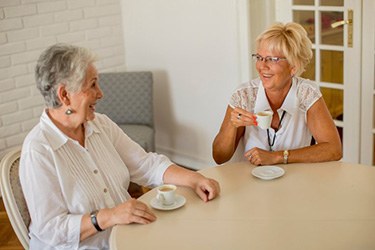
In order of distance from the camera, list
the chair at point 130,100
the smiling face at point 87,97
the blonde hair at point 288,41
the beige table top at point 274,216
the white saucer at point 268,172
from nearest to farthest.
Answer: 1. the beige table top at point 274,216
2. the smiling face at point 87,97
3. the white saucer at point 268,172
4. the blonde hair at point 288,41
5. the chair at point 130,100

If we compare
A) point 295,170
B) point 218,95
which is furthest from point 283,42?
point 218,95

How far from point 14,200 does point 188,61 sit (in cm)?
233

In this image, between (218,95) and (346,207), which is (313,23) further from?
(346,207)

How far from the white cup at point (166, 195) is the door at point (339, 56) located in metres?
1.79

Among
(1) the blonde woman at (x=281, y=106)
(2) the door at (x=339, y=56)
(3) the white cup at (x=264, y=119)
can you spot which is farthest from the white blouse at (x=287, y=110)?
(2) the door at (x=339, y=56)

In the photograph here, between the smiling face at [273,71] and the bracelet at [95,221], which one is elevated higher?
the smiling face at [273,71]

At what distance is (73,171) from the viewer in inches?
77.9

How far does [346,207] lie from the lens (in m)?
1.92

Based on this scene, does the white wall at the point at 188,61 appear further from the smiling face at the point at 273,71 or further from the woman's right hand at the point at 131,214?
the woman's right hand at the point at 131,214

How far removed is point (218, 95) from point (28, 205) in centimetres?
221

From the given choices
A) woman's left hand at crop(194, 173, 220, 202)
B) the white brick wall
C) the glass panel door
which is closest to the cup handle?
woman's left hand at crop(194, 173, 220, 202)

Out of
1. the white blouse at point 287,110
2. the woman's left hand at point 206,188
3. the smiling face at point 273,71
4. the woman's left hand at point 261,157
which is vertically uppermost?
the smiling face at point 273,71

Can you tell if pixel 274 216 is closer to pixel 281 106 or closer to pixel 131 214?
pixel 131 214

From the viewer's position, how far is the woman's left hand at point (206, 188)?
6.68 feet
